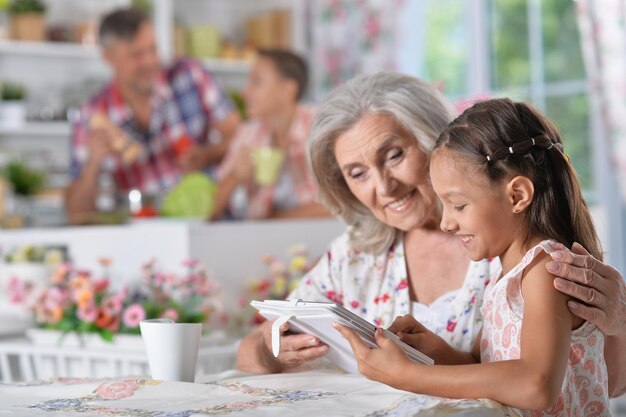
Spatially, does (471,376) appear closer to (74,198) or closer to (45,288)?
(45,288)

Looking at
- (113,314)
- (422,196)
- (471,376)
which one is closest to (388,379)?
(471,376)

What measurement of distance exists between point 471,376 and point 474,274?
0.53 m

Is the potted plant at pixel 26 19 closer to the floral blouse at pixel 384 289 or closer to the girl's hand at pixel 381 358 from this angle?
the floral blouse at pixel 384 289

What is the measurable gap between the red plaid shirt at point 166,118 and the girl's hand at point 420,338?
3.62 metres

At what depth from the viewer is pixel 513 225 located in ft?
4.86

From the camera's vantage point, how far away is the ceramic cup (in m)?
4.10

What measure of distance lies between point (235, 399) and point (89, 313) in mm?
1245

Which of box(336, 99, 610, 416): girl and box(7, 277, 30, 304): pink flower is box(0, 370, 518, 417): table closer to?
box(336, 99, 610, 416): girl

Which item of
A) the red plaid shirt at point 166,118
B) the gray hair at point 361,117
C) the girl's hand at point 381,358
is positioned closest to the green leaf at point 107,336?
the gray hair at point 361,117

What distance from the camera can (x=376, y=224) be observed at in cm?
204

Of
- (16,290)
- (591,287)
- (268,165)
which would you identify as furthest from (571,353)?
(268,165)

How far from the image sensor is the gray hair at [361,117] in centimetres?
194

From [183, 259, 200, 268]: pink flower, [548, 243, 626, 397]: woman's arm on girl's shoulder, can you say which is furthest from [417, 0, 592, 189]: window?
[548, 243, 626, 397]: woman's arm on girl's shoulder

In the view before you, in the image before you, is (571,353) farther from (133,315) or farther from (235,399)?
(133,315)
